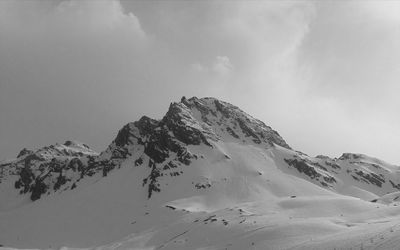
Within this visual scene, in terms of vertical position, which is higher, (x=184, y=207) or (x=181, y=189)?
(x=181, y=189)

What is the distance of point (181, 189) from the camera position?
13625 centimetres

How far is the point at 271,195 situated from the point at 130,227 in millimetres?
42029

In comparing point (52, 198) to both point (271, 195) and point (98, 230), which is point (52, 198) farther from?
point (271, 195)

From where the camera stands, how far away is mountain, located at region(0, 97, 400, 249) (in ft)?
260

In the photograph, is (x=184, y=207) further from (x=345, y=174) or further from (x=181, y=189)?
(x=345, y=174)

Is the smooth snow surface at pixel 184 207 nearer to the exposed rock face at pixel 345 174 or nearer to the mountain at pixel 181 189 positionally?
the mountain at pixel 181 189

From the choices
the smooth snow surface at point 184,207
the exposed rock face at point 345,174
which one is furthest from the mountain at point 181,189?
the exposed rock face at point 345,174

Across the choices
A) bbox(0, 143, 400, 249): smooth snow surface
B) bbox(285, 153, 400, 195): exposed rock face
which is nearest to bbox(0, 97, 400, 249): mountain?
bbox(0, 143, 400, 249): smooth snow surface

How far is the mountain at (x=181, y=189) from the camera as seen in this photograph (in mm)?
79312

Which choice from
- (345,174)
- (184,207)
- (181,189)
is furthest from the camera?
(345,174)

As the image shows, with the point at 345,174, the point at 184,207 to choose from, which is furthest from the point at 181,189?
the point at 345,174

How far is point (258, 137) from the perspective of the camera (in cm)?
18825

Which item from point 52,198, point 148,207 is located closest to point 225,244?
point 148,207

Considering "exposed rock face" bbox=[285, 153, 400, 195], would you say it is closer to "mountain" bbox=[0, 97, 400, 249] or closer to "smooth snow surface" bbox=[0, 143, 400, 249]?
"mountain" bbox=[0, 97, 400, 249]
